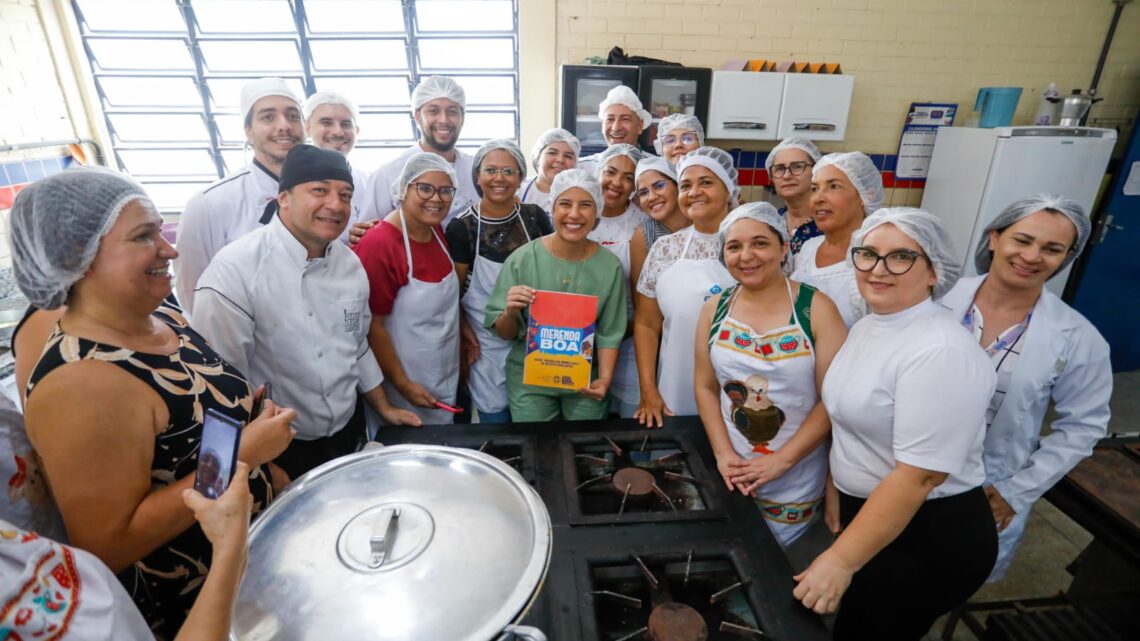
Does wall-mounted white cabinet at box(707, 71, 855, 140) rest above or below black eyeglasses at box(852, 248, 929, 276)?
above

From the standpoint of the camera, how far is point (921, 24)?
4.60m

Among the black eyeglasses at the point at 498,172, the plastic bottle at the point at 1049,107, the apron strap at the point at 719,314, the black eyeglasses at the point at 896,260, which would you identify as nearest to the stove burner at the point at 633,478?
the apron strap at the point at 719,314

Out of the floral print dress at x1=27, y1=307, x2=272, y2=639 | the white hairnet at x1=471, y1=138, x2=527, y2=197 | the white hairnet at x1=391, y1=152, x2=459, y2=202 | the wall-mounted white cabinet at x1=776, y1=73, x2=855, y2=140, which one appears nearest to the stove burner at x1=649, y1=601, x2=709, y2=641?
the floral print dress at x1=27, y1=307, x2=272, y2=639

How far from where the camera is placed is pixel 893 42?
4.64 m

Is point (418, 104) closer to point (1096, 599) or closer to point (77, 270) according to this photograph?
point (77, 270)

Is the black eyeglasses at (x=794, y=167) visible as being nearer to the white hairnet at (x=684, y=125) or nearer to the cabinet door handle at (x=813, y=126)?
the white hairnet at (x=684, y=125)

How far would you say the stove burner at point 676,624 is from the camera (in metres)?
0.99

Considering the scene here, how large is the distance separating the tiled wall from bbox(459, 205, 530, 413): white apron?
279 cm

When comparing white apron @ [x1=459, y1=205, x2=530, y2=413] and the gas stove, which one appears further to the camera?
white apron @ [x1=459, y1=205, x2=530, y2=413]

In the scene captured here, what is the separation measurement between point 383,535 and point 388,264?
1549mm

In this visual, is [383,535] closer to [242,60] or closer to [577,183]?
[577,183]

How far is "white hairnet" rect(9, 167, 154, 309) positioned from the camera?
1.01 m

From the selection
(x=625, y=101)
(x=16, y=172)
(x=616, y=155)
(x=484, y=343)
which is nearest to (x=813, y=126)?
(x=625, y=101)

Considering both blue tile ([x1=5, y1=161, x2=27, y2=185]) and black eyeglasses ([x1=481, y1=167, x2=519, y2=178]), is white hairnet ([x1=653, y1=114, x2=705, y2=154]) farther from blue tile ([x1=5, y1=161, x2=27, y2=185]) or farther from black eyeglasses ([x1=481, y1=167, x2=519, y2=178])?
blue tile ([x1=5, y1=161, x2=27, y2=185])
